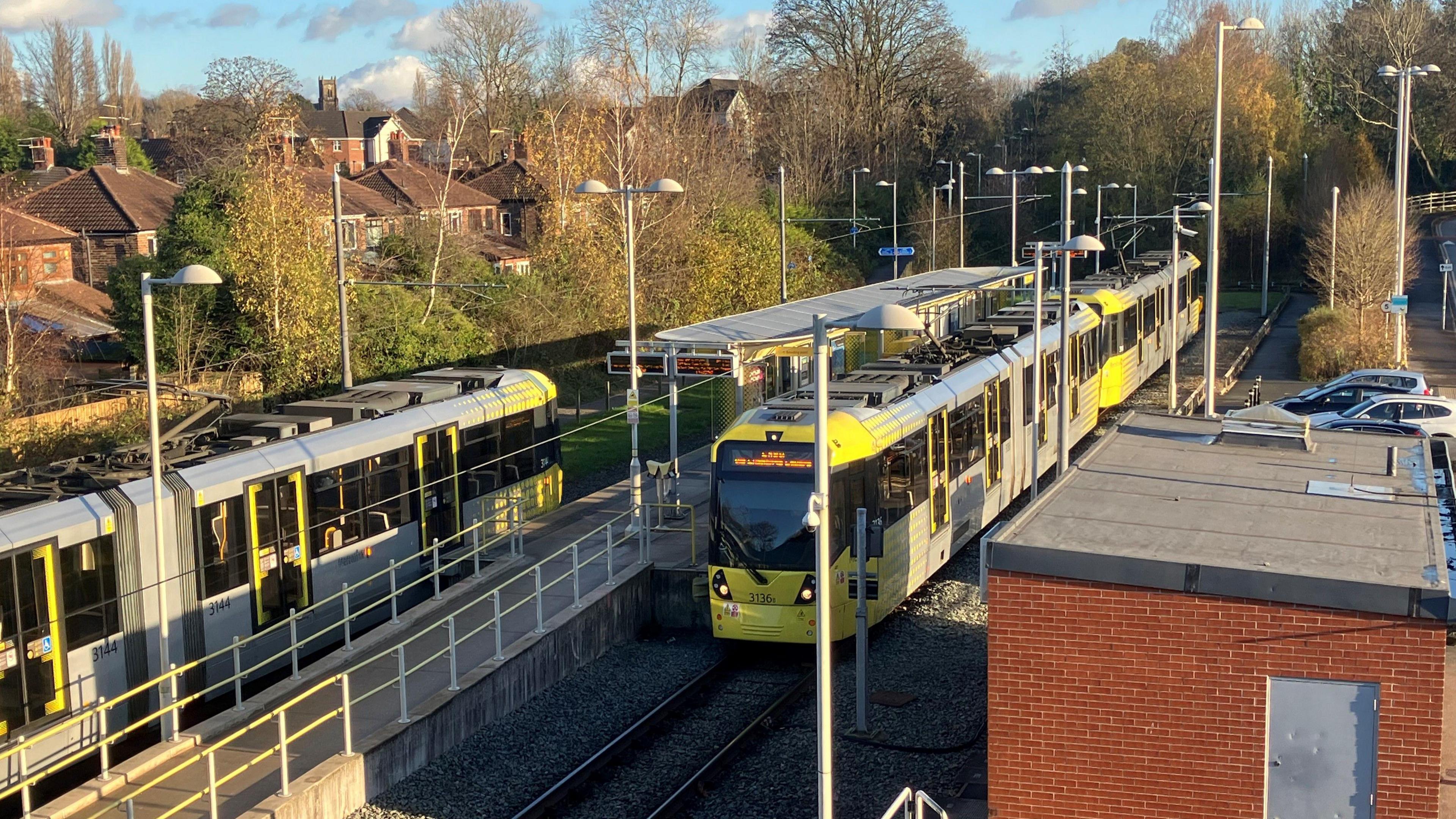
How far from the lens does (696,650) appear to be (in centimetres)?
1786

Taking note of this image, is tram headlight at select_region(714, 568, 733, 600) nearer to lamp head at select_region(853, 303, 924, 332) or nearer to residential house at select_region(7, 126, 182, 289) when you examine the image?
lamp head at select_region(853, 303, 924, 332)

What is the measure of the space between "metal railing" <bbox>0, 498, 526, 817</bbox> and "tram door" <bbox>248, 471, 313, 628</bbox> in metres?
0.20

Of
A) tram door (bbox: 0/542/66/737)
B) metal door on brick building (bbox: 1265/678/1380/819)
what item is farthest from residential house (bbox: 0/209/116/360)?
metal door on brick building (bbox: 1265/678/1380/819)

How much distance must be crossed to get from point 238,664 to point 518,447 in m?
7.66

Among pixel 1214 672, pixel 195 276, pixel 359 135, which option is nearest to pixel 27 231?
pixel 195 276

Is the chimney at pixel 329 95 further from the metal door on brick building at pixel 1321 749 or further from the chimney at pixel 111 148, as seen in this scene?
the metal door on brick building at pixel 1321 749

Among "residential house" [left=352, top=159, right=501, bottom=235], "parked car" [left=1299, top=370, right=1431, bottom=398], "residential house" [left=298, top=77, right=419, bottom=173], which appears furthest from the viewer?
"residential house" [left=298, top=77, right=419, bottom=173]

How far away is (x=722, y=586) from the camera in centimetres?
1603

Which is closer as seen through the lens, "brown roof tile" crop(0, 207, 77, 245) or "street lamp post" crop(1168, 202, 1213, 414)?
"street lamp post" crop(1168, 202, 1213, 414)

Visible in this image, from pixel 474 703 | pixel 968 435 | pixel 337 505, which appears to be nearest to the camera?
pixel 474 703

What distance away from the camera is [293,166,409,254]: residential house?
39.4 m

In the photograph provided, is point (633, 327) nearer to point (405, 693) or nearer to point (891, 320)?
point (405, 693)

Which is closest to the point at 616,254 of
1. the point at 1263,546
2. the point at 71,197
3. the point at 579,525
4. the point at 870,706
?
the point at 71,197

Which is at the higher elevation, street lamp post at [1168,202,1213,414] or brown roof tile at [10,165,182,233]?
brown roof tile at [10,165,182,233]
